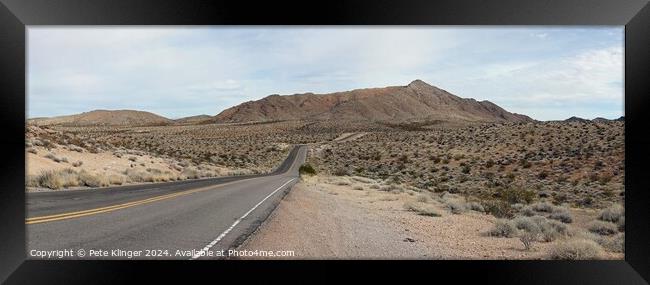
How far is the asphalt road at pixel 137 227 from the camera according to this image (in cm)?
813

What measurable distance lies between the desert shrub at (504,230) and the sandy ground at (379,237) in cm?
25

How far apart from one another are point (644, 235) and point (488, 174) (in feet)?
104

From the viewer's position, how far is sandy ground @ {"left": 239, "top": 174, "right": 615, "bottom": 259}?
29.9ft

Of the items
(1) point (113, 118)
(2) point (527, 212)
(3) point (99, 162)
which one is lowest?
(2) point (527, 212)

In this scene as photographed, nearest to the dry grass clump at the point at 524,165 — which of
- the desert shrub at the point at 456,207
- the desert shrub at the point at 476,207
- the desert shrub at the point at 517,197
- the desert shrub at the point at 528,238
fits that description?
the desert shrub at the point at 517,197

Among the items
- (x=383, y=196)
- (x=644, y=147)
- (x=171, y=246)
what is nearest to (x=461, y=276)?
(x=644, y=147)

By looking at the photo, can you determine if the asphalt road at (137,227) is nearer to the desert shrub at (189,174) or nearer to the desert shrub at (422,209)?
the desert shrub at (422,209)

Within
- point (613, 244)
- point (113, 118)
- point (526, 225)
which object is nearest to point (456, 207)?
point (526, 225)

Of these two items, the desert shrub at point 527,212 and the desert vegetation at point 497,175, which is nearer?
the desert vegetation at point 497,175

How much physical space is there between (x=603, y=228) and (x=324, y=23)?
497 inches

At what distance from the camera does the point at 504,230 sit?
1177 cm

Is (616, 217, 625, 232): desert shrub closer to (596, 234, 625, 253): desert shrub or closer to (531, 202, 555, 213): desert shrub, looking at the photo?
(596, 234, 625, 253): desert shrub

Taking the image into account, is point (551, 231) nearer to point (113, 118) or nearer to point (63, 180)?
point (63, 180)

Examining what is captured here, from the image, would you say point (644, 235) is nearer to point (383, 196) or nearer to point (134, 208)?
point (134, 208)
